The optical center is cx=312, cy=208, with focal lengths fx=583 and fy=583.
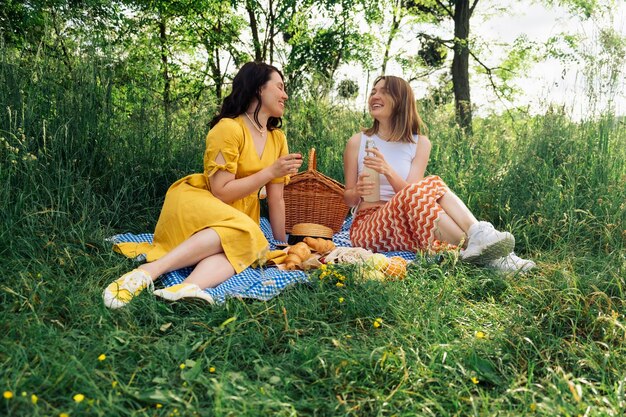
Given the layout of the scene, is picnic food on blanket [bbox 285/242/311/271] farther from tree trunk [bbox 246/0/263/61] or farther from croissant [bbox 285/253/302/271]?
tree trunk [bbox 246/0/263/61]

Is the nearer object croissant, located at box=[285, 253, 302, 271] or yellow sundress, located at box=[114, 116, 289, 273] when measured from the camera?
yellow sundress, located at box=[114, 116, 289, 273]

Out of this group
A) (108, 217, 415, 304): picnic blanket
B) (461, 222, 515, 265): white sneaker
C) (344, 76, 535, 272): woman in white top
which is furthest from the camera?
(344, 76, 535, 272): woman in white top

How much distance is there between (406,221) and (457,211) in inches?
12.7

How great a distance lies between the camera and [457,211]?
3.25 m

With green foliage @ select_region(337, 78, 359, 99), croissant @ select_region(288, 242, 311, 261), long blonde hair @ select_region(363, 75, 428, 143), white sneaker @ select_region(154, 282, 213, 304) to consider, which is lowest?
white sneaker @ select_region(154, 282, 213, 304)

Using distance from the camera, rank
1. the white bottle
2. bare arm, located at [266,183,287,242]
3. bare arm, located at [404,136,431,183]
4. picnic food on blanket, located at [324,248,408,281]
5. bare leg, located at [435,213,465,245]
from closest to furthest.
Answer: picnic food on blanket, located at [324,248,408,281] < bare leg, located at [435,213,465,245] < the white bottle < bare arm, located at [266,183,287,242] < bare arm, located at [404,136,431,183]

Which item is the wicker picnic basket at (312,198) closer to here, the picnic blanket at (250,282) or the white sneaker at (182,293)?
the picnic blanket at (250,282)

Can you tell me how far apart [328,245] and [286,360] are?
1.49 metres

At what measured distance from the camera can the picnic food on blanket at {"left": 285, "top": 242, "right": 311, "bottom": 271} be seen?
3.13 metres

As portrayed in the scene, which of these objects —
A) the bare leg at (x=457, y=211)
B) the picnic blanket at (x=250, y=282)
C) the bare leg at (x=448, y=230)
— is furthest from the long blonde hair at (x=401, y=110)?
the picnic blanket at (x=250, y=282)

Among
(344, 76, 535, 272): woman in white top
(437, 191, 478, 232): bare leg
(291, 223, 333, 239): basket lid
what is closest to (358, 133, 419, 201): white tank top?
(344, 76, 535, 272): woman in white top

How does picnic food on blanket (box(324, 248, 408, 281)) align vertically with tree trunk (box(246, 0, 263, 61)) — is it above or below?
below

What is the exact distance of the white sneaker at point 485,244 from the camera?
9.64 ft

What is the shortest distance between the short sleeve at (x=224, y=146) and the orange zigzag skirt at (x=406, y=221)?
0.91m
